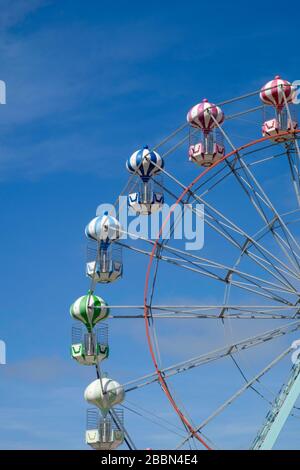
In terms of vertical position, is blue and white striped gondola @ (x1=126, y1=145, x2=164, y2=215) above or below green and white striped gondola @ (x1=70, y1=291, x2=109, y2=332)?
above

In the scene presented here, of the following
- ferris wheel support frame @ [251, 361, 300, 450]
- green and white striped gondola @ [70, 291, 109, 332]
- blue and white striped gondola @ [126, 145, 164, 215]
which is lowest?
ferris wheel support frame @ [251, 361, 300, 450]

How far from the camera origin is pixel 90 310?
4050cm

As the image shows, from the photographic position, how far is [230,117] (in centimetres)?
4134

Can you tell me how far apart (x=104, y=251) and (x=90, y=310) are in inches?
78.7

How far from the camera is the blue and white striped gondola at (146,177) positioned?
41188mm

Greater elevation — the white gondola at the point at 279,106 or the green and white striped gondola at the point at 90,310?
the white gondola at the point at 279,106

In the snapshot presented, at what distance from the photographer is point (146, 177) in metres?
41.6

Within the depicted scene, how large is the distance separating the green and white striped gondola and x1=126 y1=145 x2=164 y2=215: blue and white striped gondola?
10.8 feet

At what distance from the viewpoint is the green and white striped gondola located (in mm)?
40469

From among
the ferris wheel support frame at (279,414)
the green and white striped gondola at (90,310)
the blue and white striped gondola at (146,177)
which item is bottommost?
the ferris wheel support frame at (279,414)

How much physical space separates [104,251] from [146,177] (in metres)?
2.90

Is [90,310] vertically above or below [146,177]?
below

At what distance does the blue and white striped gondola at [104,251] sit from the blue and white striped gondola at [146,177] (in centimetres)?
95
